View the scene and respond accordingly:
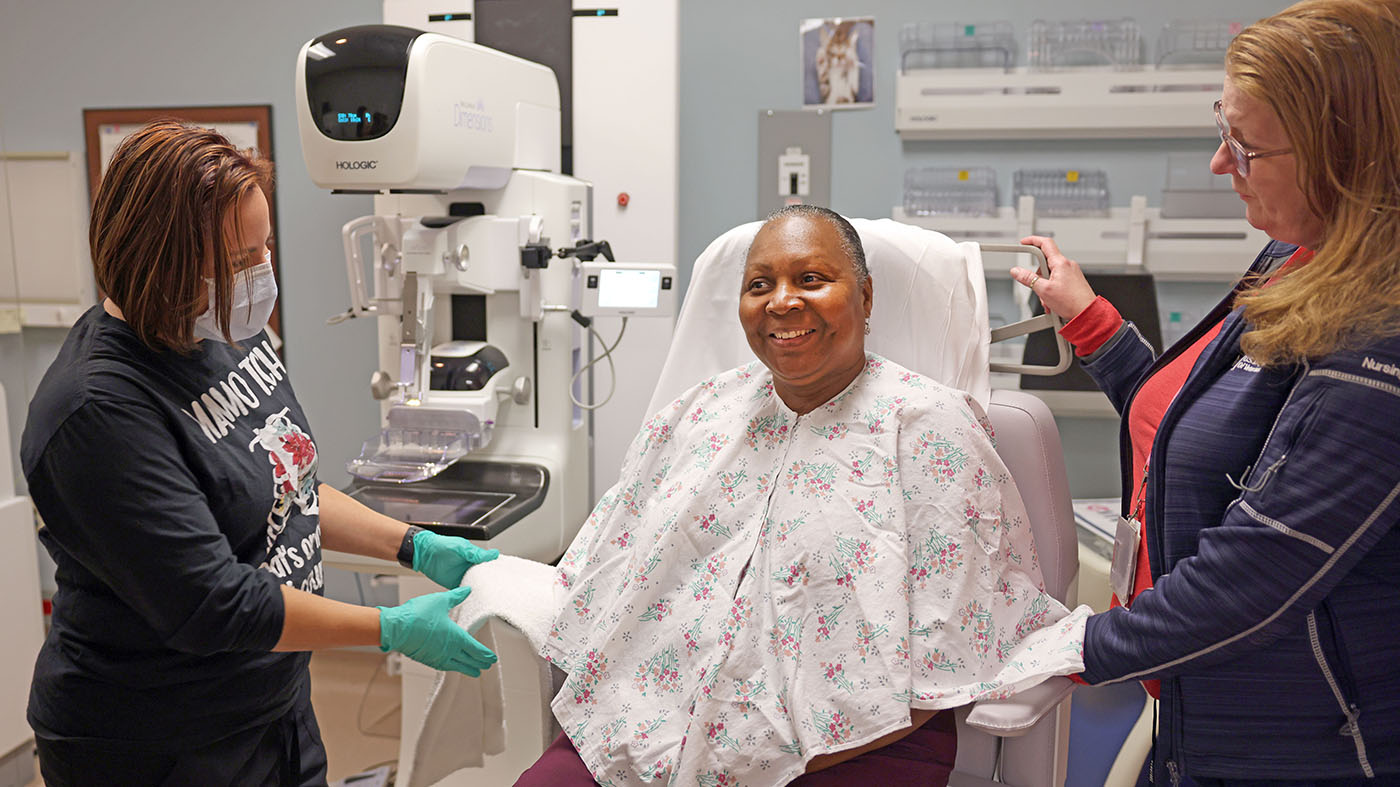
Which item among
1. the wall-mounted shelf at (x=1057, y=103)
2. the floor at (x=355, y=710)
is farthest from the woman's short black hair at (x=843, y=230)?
the floor at (x=355, y=710)

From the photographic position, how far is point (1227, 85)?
118 centimetres

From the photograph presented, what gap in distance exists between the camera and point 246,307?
1426 mm

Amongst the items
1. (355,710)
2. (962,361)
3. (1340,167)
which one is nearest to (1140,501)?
(962,361)

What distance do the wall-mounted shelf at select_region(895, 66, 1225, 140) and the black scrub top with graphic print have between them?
2.19m

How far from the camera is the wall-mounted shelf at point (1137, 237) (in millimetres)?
2934

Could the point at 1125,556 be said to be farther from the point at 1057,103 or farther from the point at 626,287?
the point at 1057,103

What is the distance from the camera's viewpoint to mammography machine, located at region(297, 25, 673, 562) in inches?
84.5

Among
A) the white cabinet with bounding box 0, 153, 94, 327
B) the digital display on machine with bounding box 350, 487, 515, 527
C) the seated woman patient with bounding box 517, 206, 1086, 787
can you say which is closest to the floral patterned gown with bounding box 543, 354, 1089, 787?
the seated woman patient with bounding box 517, 206, 1086, 787

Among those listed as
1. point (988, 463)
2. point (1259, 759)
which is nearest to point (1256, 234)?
point (988, 463)

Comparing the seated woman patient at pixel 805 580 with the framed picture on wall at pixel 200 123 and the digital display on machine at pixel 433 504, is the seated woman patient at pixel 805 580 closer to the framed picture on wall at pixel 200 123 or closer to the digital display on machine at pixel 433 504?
the digital display on machine at pixel 433 504

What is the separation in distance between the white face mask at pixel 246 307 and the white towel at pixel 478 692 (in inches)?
22.8

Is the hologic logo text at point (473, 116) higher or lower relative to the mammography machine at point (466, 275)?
higher

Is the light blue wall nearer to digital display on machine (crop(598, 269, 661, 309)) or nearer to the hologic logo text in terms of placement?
digital display on machine (crop(598, 269, 661, 309))

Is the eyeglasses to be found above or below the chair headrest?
above
